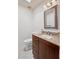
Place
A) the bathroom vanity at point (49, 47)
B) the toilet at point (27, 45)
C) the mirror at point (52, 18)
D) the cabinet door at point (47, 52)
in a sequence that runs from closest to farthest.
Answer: the bathroom vanity at point (49, 47), the cabinet door at point (47, 52), the mirror at point (52, 18), the toilet at point (27, 45)

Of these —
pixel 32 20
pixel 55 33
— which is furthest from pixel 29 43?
pixel 55 33

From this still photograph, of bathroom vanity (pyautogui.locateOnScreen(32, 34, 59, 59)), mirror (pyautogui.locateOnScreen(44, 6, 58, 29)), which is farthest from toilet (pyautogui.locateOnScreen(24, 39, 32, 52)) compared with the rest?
bathroom vanity (pyautogui.locateOnScreen(32, 34, 59, 59))

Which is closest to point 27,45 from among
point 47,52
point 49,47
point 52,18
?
point 52,18

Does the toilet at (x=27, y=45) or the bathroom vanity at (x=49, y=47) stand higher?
the bathroom vanity at (x=49, y=47)

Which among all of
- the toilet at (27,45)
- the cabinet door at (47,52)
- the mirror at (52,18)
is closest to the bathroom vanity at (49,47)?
the cabinet door at (47,52)

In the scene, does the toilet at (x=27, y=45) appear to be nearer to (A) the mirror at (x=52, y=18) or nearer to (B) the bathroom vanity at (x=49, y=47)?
(A) the mirror at (x=52, y=18)

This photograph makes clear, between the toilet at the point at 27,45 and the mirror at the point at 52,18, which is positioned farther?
the toilet at the point at 27,45

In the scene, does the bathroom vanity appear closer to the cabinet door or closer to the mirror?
the cabinet door

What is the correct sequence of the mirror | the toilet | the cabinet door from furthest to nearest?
the toilet < the mirror < the cabinet door

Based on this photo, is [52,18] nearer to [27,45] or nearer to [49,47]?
[49,47]

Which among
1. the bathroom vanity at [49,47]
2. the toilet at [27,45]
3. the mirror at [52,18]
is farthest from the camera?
the toilet at [27,45]
